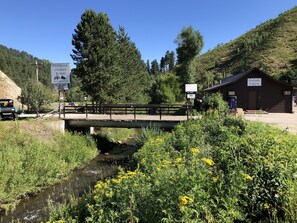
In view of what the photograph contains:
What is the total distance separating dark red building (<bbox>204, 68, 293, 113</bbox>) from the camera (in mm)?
30172

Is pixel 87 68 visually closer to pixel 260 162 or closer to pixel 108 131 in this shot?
pixel 108 131

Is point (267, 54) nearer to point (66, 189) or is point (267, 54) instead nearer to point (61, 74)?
point (61, 74)

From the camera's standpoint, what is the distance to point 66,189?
11578 mm

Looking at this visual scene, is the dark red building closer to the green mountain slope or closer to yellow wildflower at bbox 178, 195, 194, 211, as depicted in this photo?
yellow wildflower at bbox 178, 195, 194, 211

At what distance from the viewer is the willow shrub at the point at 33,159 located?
1031 cm

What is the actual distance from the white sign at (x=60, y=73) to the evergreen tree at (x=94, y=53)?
11077 mm

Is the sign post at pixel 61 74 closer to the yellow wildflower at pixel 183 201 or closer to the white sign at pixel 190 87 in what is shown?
the white sign at pixel 190 87

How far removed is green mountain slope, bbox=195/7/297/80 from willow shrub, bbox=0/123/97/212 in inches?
2252

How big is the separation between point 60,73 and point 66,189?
10654 mm

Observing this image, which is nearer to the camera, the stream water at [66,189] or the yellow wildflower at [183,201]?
the yellow wildflower at [183,201]

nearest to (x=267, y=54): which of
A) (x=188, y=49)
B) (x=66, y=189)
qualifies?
(x=188, y=49)

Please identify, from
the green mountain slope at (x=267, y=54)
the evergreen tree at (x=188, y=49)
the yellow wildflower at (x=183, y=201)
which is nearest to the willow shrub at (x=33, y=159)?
the yellow wildflower at (x=183, y=201)

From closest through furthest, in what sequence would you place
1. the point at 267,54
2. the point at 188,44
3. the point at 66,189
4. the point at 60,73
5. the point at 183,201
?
the point at 183,201 < the point at 66,189 < the point at 60,73 < the point at 188,44 < the point at 267,54

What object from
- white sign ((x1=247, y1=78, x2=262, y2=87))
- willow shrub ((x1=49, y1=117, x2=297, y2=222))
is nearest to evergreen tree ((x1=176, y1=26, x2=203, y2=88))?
white sign ((x1=247, y1=78, x2=262, y2=87))
